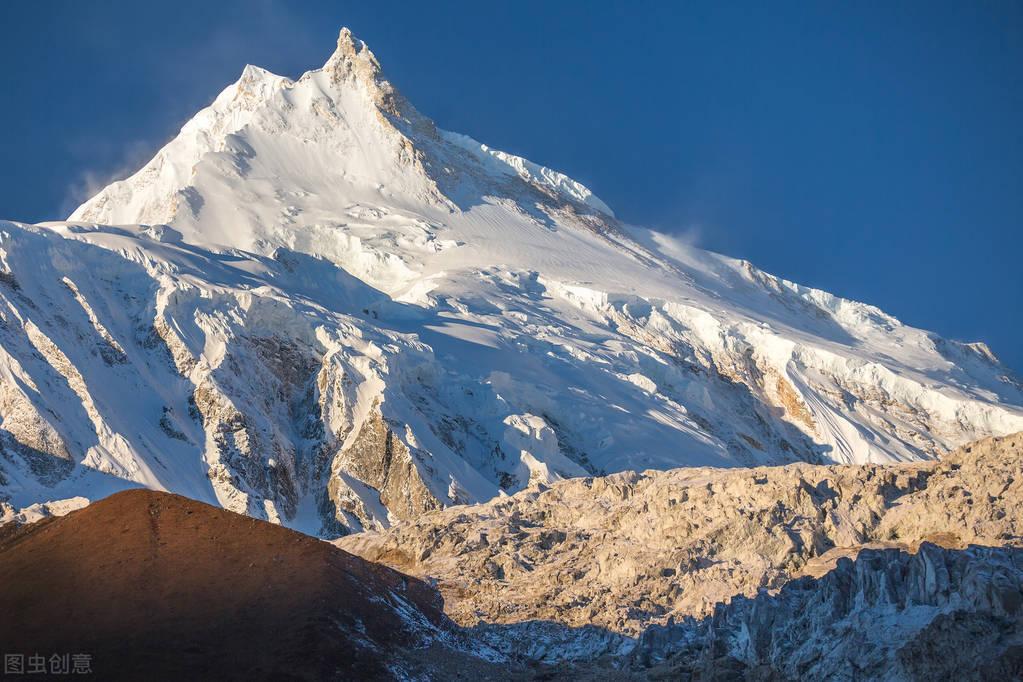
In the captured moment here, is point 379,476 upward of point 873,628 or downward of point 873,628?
upward

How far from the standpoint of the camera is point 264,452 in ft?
329

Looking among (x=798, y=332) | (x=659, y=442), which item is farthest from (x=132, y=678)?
(x=798, y=332)

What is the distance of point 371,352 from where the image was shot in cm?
11062

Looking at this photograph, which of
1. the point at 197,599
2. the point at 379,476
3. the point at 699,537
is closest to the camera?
the point at 197,599

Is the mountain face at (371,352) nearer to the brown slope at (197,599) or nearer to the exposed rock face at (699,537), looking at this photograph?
the brown slope at (197,599)

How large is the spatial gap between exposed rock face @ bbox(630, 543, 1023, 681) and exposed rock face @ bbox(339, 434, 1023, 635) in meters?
2.32

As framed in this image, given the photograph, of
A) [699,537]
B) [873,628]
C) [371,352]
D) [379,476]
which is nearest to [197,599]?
[699,537]

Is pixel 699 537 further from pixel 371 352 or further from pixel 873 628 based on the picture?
pixel 371 352

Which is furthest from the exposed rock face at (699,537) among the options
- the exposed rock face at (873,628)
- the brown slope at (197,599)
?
the brown slope at (197,599)

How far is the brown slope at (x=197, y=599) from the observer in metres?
38.9

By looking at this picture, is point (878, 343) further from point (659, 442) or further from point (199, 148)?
point (199, 148)

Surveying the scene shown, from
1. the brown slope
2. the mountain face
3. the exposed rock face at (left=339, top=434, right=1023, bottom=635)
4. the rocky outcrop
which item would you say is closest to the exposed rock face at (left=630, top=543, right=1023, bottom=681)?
the exposed rock face at (left=339, top=434, right=1023, bottom=635)

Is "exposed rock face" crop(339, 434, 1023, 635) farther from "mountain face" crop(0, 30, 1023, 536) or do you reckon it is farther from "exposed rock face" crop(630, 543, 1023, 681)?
"mountain face" crop(0, 30, 1023, 536)

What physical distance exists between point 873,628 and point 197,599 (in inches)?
885
